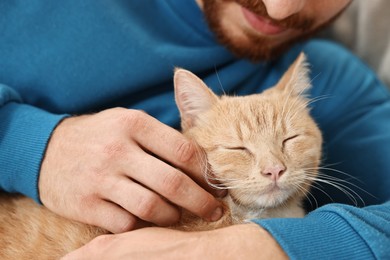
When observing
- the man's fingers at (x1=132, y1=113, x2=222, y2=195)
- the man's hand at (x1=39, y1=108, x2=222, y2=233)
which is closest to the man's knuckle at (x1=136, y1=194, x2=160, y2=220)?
the man's hand at (x1=39, y1=108, x2=222, y2=233)

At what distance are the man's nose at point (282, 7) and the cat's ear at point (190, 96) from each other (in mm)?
289

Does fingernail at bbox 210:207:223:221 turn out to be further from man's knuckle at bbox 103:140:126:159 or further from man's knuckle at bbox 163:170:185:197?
man's knuckle at bbox 103:140:126:159

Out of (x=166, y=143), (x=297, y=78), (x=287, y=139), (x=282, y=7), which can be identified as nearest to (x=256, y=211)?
(x=287, y=139)

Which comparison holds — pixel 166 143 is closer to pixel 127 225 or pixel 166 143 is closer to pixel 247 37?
pixel 127 225

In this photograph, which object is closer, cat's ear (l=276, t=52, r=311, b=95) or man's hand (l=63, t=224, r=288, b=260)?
man's hand (l=63, t=224, r=288, b=260)

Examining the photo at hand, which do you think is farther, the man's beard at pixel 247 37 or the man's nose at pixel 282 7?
the man's beard at pixel 247 37

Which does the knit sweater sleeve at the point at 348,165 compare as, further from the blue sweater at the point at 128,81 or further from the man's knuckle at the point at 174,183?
the man's knuckle at the point at 174,183

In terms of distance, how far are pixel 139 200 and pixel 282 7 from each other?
670 millimetres

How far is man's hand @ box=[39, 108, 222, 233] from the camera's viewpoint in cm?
106

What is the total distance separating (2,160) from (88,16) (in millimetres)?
525

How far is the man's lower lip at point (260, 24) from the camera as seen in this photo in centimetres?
150

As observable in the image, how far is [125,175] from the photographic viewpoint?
3.57 ft

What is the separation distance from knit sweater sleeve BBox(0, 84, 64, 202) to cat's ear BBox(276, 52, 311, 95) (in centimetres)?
69

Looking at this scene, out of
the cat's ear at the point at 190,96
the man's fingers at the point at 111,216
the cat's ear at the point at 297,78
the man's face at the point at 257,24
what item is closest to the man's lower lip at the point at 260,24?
the man's face at the point at 257,24
